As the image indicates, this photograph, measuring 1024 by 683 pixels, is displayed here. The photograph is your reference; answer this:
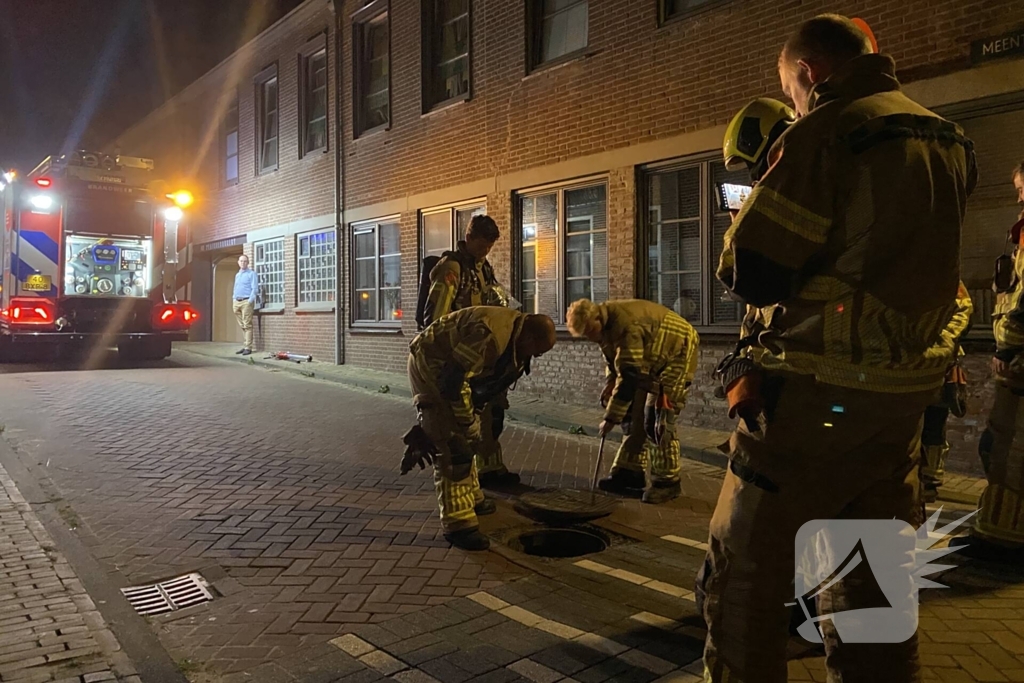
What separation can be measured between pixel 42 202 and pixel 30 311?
85.5 inches

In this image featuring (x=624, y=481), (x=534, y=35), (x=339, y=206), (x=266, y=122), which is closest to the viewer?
(x=624, y=481)

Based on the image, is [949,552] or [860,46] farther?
[949,552]

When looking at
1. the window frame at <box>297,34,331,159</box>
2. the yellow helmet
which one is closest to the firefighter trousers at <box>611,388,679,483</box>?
the yellow helmet

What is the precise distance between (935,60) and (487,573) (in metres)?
5.84

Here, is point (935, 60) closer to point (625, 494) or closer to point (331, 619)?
point (625, 494)

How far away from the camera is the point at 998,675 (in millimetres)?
2947

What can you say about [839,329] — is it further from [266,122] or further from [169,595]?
[266,122]

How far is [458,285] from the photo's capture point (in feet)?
19.0

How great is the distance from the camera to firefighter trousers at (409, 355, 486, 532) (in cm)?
449

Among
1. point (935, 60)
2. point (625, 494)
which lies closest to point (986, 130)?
point (935, 60)

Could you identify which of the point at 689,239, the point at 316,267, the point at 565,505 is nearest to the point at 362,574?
the point at 565,505

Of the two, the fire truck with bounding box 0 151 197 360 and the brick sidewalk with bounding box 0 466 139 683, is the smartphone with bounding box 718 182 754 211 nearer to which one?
the brick sidewalk with bounding box 0 466 139 683

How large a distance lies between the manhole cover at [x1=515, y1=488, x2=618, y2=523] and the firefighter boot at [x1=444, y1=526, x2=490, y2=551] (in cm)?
69

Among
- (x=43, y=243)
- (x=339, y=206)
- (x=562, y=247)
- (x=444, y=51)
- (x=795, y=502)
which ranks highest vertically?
(x=444, y=51)
